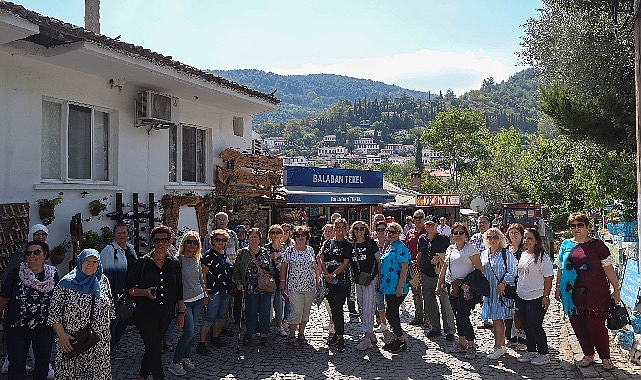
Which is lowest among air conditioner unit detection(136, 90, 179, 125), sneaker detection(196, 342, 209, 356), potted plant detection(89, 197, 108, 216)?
sneaker detection(196, 342, 209, 356)

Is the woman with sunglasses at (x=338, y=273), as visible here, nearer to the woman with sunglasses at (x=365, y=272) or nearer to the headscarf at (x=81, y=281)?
the woman with sunglasses at (x=365, y=272)

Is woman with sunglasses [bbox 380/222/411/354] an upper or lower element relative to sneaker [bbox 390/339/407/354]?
upper

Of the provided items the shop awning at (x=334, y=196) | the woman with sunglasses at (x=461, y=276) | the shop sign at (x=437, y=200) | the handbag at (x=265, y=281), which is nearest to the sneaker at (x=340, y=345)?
the handbag at (x=265, y=281)

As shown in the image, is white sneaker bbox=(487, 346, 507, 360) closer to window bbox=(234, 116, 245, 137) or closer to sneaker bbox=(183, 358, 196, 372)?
sneaker bbox=(183, 358, 196, 372)

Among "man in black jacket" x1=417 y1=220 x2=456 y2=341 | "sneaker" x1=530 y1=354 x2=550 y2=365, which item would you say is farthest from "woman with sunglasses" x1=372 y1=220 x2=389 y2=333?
"sneaker" x1=530 y1=354 x2=550 y2=365

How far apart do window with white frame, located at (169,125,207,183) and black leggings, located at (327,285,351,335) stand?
4950 mm

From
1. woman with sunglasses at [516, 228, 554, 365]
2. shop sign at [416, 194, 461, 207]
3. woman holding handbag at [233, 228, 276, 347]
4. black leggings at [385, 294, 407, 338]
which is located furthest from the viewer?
shop sign at [416, 194, 461, 207]

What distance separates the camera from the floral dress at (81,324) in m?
4.98

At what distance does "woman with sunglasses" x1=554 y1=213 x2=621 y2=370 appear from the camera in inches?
252

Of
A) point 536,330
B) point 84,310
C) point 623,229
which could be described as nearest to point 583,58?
point 623,229

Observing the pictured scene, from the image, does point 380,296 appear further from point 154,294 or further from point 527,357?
point 154,294

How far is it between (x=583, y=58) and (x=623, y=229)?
12.3ft

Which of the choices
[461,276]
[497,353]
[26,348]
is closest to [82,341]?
[26,348]

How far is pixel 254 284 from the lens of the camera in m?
7.77
